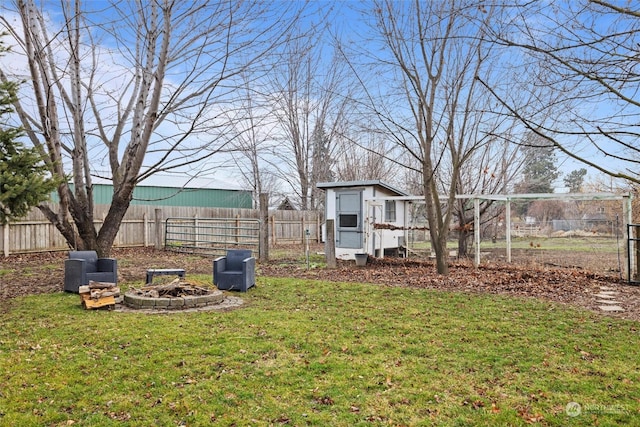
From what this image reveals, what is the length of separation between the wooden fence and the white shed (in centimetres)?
130

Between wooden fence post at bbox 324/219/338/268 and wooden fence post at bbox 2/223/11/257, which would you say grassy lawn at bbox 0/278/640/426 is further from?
wooden fence post at bbox 2/223/11/257

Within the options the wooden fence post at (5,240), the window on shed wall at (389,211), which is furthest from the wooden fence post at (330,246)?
the wooden fence post at (5,240)

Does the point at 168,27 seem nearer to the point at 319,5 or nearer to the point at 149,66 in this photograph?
the point at 149,66

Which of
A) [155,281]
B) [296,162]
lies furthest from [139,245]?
[296,162]

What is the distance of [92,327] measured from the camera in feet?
17.3

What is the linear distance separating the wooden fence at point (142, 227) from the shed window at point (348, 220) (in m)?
1.28

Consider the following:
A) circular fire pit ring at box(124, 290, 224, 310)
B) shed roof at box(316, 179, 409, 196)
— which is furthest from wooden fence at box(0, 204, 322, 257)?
circular fire pit ring at box(124, 290, 224, 310)

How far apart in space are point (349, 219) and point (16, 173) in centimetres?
893

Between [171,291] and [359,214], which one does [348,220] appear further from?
[171,291]

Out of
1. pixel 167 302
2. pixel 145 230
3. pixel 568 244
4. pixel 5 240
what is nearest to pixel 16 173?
pixel 167 302

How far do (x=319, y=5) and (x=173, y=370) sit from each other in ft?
21.2

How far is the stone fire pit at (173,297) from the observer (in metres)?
6.33

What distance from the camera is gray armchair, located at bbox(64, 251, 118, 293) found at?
24.6ft
